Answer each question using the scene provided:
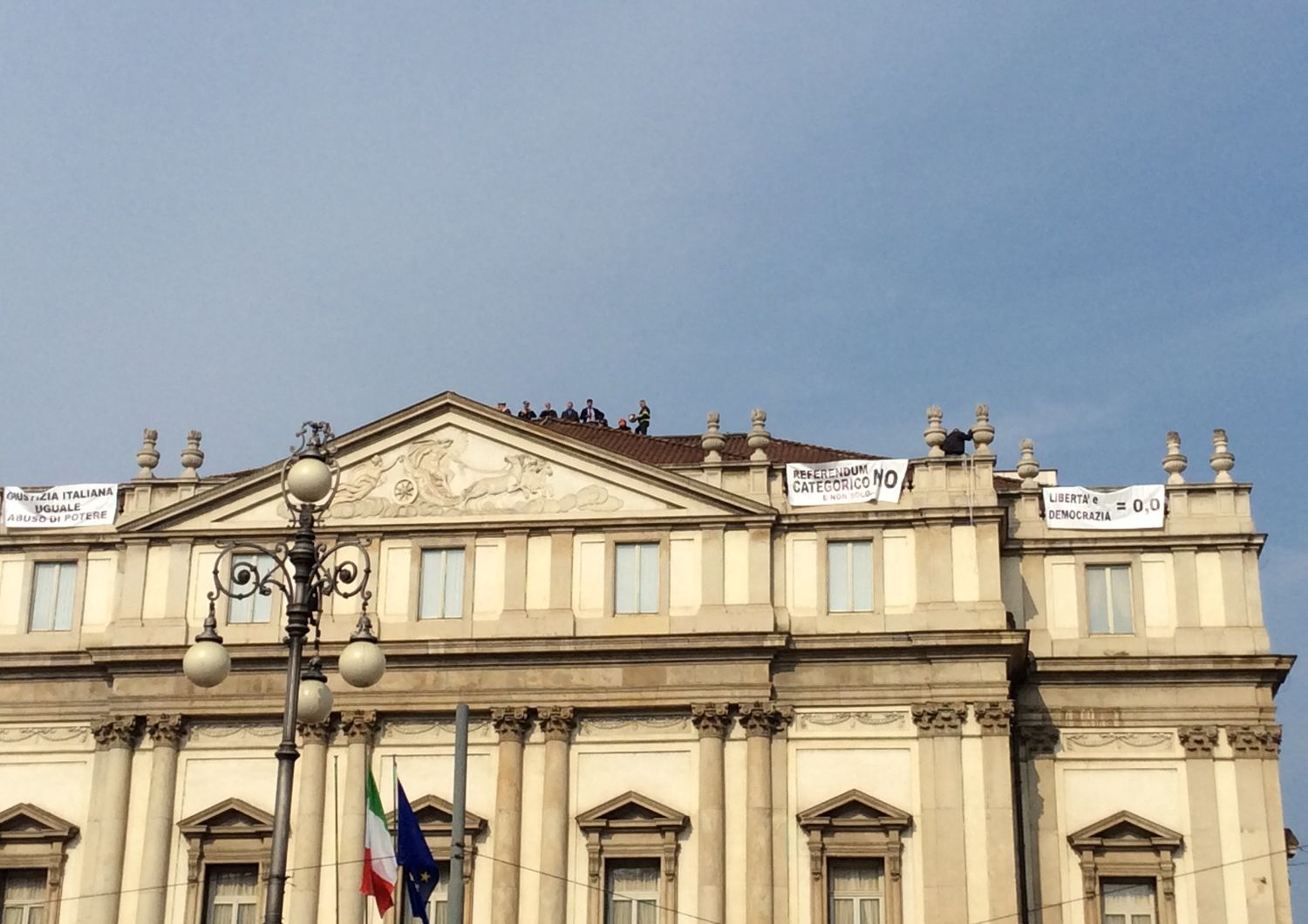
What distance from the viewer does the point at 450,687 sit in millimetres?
40688

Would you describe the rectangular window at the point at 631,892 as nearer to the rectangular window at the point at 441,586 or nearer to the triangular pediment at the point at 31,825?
the rectangular window at the point at 441,586

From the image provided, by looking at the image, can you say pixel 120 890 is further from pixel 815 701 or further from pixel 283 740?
pixel 283 740

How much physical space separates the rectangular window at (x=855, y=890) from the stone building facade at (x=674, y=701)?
0.06 m

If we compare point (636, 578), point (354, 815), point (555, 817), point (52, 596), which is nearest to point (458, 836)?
point (555, 817)

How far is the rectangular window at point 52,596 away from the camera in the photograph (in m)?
43.2

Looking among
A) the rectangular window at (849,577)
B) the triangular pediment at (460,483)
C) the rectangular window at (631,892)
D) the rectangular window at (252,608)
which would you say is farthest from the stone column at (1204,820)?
the rectangular window at (252,608)

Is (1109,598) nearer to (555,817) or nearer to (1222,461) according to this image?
(1222,461)

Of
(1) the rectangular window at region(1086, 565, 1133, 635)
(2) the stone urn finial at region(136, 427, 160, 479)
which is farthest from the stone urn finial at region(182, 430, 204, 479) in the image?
(1) the rectangular window at region(1086, 565, 1133, 635)

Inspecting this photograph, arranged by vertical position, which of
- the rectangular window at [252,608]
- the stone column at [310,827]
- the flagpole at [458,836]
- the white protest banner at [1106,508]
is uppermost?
the white protest banner at [1106,508]

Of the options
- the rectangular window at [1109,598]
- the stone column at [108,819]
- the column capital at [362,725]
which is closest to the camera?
the stone column at [108,819]

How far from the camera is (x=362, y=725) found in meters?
40.6

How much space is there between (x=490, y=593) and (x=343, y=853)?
21.9 ft

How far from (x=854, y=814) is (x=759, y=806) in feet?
6.78

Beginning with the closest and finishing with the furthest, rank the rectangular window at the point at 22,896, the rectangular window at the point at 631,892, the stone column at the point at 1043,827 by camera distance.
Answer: the rectangular window at the point at 631,892, the stone column at the point at 1043,827, the rectangular window at the point at 22,896
